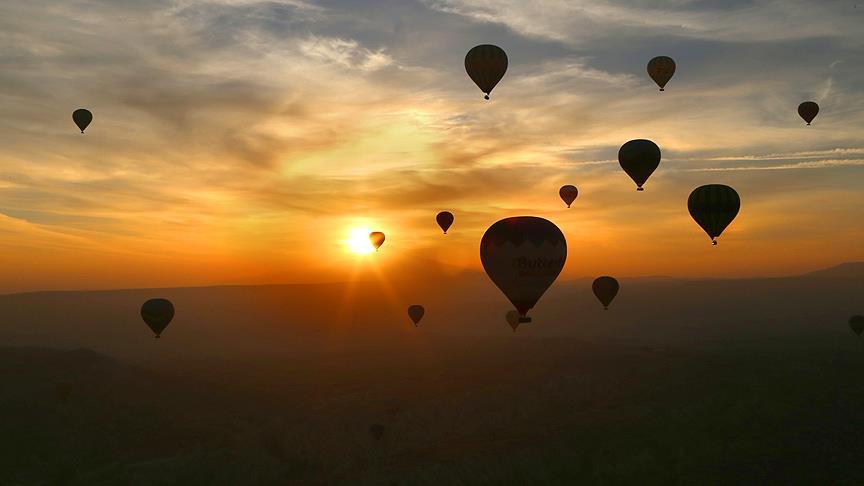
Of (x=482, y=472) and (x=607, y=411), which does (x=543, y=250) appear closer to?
(x=482, y=472)

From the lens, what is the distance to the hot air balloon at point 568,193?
8569cm

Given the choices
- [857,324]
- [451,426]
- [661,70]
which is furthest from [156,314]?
[857,324]

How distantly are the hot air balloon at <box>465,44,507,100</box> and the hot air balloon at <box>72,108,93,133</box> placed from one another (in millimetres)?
43170

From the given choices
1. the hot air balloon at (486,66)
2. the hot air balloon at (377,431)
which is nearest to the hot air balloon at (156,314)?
the hot air balloon at (377,431)

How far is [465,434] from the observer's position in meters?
118

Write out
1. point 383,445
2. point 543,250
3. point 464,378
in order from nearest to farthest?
point 543,250, point 383,445, point 464,378

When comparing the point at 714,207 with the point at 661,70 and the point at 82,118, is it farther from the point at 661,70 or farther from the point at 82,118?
the point at 82,118

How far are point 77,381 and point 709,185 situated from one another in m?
109

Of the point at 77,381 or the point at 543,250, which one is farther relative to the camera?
the point at 77,381

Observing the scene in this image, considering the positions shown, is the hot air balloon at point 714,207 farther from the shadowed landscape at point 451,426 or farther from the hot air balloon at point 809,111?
the shadowed landscape at point 451,426

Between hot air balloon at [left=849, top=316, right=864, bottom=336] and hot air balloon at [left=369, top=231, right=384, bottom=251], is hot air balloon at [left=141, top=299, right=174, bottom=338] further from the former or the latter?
hot air balloon at [left=849, top=316, right=864, bottom=336]

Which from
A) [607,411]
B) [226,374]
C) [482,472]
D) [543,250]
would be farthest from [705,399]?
[226,374]

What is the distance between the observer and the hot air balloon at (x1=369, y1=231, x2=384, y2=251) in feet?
348

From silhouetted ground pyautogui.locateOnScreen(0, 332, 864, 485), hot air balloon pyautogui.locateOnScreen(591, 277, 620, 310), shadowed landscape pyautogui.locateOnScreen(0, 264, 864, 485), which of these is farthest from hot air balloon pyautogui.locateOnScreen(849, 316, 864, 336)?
hot air balloon pyautogui.locateOnScreen(591, 277, 620, 310)
